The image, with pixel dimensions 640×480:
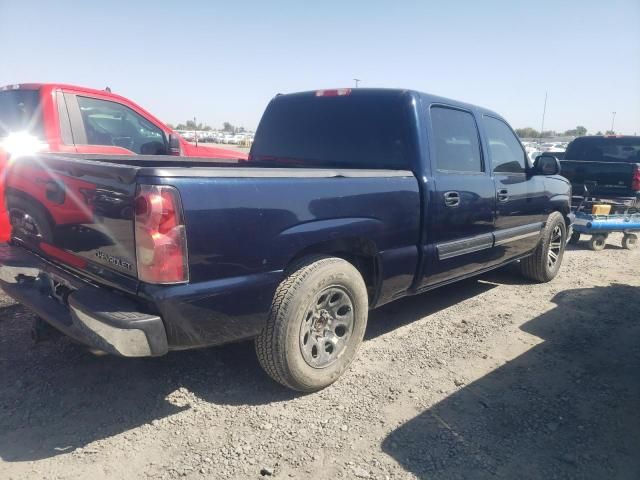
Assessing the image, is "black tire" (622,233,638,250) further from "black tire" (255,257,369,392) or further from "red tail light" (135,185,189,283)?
"red tail light" (135,185,189,283)

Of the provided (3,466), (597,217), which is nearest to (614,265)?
(597,217)

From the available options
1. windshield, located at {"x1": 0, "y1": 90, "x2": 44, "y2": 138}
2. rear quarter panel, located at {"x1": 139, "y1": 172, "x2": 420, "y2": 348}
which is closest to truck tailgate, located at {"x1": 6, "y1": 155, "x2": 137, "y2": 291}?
rear quarter panel, located at {"x1": 139, "y1": 172, "x2": 420, "y2": 348}

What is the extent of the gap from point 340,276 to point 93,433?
1.64m

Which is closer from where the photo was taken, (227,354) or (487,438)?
(487,438)

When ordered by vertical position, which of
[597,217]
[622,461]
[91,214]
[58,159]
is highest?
[58,159]

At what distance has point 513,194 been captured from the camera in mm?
4789

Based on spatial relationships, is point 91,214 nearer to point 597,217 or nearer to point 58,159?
point 58,159

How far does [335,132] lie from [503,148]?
1.90 metres

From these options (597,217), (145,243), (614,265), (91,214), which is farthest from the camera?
(597,217)

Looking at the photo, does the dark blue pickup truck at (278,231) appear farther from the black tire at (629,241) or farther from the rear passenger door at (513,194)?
the black tire at (629,241)

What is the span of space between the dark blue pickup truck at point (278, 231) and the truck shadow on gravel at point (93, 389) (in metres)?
0.47

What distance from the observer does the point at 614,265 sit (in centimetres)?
689

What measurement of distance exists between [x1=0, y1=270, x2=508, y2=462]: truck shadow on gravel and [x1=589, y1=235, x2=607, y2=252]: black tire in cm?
634

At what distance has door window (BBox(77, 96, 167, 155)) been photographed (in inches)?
211
